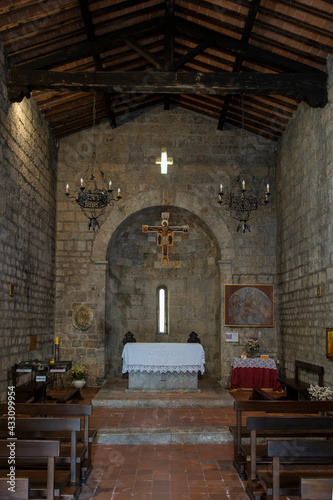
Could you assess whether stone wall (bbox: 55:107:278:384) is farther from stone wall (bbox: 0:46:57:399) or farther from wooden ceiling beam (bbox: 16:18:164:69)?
wooden ceiling beam (bbox: 16:18:164:69)

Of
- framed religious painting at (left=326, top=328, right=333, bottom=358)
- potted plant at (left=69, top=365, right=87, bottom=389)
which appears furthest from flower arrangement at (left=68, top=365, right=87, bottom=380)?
framed religious painting at (left=326, top=328, right=333, bottom=358)

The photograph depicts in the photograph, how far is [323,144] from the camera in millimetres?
7930

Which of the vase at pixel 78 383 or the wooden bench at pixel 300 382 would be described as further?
the vase at pixel 78 383

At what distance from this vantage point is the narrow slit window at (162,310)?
12.4 meters

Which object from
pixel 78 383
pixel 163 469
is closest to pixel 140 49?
pixel 163 469

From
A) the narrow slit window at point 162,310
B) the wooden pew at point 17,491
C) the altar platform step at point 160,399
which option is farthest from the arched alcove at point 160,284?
the wooden pew at point 17,491

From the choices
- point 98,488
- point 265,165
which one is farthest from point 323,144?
point 98,488

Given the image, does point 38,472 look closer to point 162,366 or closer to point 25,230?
point 162,366

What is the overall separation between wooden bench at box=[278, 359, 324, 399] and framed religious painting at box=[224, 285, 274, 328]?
1.80 metres

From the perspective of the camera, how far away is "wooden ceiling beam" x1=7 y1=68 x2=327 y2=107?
781cm

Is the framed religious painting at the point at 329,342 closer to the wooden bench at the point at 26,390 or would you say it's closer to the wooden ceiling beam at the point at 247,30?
the wooden bench at the point at 26,390

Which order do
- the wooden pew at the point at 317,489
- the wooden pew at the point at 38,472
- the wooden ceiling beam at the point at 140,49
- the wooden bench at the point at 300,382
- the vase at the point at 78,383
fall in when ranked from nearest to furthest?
the wooden pew at the point at 317,489 → the wooden pew at the point at 38,472 → the wooden bench at the point at 300,382 → the wooden ceiling beam at the point at 140,49 → the vase at the point at 78,383

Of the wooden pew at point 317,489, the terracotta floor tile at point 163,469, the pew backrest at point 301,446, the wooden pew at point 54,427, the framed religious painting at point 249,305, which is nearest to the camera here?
the wooden pew at point 317,489

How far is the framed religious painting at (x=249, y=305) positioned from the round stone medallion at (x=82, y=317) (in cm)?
308
